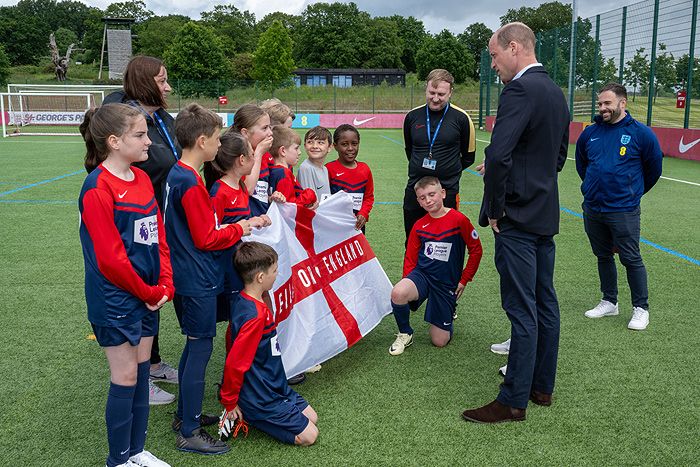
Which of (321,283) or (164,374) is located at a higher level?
(321,283)

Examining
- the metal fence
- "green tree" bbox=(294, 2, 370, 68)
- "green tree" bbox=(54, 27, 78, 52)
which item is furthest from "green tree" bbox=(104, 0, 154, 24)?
the metal fence

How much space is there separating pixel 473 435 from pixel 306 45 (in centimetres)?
8802

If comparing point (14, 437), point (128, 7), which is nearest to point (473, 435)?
point (14, 437)

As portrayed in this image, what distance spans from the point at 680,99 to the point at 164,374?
17.0 m

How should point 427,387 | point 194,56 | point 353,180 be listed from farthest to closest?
point 194,56
point 353,180
point 427,387

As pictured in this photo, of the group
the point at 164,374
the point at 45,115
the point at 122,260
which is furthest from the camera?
the point at 45,115

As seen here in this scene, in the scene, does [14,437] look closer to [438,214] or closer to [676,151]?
[438,214]

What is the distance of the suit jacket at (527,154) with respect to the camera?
3.14m

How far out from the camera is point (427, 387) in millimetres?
3838

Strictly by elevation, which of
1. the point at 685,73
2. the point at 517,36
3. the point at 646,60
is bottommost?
the point at 517,36

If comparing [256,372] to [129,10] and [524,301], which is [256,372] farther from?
[129,10]

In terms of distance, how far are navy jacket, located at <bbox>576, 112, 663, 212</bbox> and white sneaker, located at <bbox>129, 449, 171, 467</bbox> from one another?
154 inches

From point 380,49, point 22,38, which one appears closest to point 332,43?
point 380,49

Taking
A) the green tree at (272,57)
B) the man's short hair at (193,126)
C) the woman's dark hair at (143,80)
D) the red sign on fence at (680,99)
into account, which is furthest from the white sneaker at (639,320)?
the green tree at (272,57)
